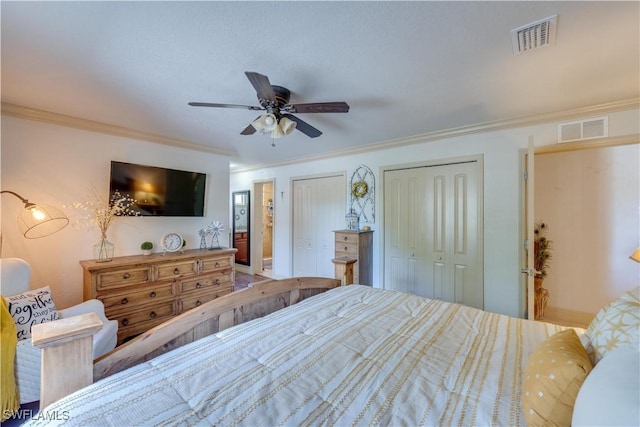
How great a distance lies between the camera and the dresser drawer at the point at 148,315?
258 cm

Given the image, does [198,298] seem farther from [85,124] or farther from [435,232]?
[435,232]

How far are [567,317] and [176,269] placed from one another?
4846 millimetres

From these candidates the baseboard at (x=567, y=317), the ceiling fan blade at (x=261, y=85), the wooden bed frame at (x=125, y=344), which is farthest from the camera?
the baseboard at (x=567, y=317)

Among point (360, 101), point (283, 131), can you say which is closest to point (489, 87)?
point (360, 101)

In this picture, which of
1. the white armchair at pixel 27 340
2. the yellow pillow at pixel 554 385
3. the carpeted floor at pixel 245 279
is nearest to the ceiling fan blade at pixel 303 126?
the white armchair at pixel 27 340

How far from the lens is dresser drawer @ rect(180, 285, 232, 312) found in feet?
9.86

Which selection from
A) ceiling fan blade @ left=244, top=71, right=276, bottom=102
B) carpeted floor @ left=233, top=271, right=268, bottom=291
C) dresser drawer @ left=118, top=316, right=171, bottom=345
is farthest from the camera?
carpeted floor @ left=233, top=271, right=268, bottom=291

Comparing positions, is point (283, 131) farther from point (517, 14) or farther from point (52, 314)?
point (52, 314)

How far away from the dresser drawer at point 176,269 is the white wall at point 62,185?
1.78 ft

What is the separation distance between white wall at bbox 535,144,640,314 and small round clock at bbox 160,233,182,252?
4.73m

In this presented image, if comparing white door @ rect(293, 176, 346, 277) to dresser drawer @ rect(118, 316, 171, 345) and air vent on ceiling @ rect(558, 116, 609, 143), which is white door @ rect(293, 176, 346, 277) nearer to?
dresser drawer @ rect(118, 316, 171, 345)

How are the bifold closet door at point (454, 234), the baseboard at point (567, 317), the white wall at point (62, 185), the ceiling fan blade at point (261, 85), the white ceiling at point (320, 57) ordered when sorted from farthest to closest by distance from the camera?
the baseboard at point (567, 317) < the bifold closet door at point (454, 234) < the white wall at point (62, 185) < the ceiling fan blade at point (261, 85) < the white ceiling at point (320, 57)

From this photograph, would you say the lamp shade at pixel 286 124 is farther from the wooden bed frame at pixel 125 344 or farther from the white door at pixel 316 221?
the white door at pixel 316 221

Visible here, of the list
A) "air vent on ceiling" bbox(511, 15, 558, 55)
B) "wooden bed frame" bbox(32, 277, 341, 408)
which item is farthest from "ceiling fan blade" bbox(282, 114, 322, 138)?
"air vent on ceiling" bbox(511, 15, 558, 55)
